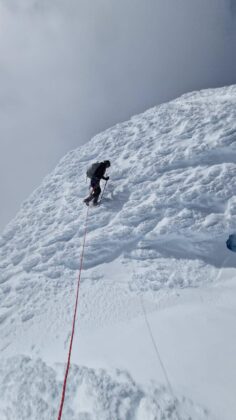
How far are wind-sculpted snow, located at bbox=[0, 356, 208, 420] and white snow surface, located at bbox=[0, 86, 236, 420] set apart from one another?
1 cm

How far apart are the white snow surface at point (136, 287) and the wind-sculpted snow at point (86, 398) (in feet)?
0.04

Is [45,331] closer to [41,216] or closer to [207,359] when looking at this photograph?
[207,359]

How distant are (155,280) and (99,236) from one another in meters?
1.97

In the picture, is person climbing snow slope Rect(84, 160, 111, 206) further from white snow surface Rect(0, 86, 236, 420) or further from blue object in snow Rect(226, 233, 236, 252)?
blue object in snow Rect(226, 233, 236, 252)

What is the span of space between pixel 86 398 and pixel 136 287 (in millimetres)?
2194

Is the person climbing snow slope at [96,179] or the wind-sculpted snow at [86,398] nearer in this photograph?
the wind-sculpted snow at [86,398]

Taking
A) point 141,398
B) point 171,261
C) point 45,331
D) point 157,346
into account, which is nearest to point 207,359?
point 157,346

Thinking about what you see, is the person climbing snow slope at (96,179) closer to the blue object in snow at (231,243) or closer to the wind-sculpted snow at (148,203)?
the wind-sculpted snow at (148,203)

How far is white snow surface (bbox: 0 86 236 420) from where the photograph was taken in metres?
3.73

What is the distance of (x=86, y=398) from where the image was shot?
375 centimetres

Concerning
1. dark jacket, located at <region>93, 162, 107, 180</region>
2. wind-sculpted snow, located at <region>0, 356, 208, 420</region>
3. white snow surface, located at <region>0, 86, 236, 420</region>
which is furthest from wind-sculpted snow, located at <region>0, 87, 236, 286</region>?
wind-sculpted snow, located at <region>0, 356, 208, 420</region>

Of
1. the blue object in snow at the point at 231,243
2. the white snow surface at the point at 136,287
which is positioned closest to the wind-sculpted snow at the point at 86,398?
the white snow surface at the point at 136,287

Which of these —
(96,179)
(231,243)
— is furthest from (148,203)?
(231,243)

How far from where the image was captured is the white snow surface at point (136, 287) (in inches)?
A: 147
